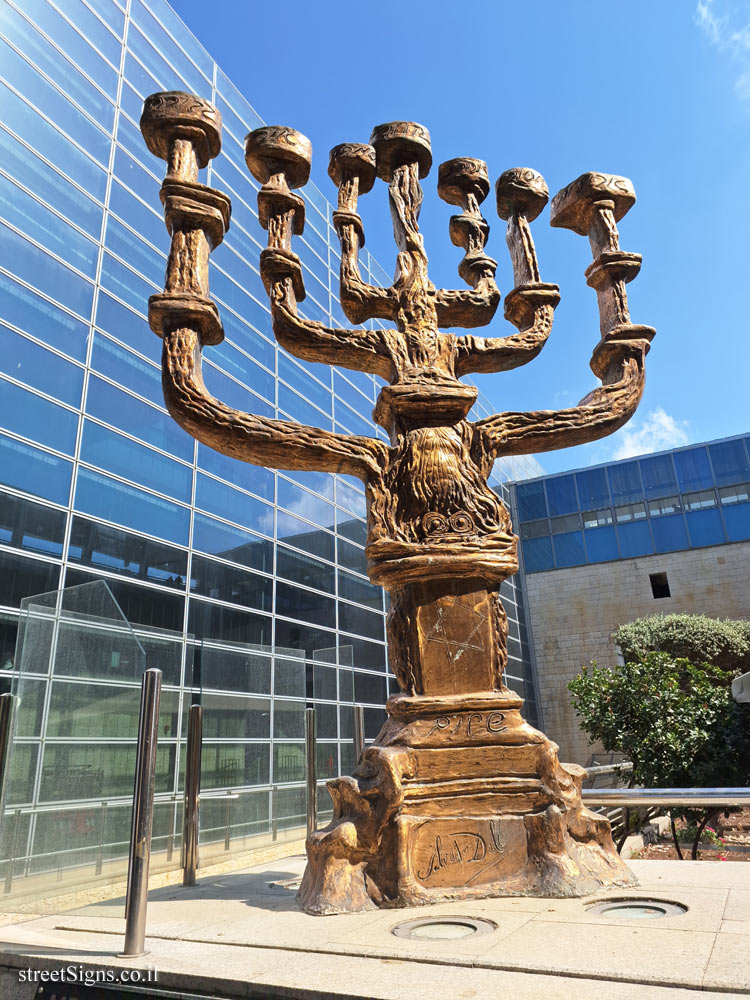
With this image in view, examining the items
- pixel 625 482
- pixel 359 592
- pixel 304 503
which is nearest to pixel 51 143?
pixel 304 503

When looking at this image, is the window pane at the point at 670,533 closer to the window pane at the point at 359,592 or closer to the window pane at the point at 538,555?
the window pane at the point at 538,555

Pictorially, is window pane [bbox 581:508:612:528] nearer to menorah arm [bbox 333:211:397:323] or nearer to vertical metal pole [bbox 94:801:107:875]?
menorah arm [bbox 333:211:397:323]

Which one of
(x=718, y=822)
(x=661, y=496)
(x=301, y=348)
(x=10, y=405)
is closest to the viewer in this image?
(x=301, y=348)

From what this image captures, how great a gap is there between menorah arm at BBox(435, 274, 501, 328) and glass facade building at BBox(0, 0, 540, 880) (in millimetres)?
3059

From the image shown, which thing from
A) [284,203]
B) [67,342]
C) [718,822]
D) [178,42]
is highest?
[178,42]

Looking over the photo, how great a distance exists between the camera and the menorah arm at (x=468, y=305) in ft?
13.3

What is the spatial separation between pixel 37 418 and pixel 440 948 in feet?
24.2

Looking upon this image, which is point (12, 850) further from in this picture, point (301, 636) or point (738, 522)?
point (738, 522)

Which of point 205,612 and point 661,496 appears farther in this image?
point 661,496

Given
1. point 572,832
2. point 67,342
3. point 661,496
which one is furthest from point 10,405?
point 661,496

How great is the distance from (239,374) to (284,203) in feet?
26.0

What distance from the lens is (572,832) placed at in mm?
2895

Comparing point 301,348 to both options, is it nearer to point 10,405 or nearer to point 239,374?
point 10,405

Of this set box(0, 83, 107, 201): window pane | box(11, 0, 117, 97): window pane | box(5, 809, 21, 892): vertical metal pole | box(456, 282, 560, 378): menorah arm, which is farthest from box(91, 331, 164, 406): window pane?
box(5, 809, 21, 892): vertical metal pole
